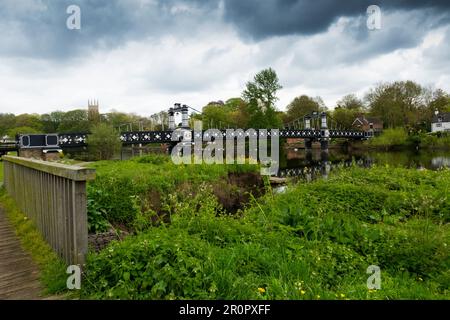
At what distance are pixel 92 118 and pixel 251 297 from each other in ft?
185

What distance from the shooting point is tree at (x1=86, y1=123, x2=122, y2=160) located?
2344 cm

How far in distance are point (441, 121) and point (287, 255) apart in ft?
231

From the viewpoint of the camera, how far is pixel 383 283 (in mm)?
3268

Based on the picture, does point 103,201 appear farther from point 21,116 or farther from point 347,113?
point 21,116

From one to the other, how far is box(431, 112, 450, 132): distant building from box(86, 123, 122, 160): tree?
187ft

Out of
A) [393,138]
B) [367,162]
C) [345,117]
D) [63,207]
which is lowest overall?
[367,162]

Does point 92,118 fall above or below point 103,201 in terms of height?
above

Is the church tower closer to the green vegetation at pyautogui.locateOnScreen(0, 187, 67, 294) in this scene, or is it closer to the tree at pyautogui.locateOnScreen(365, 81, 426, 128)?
the tree at pyautogui.locateOnScreen(365, 81, 426, 128)

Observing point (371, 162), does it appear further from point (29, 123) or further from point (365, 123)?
point (29, 123)

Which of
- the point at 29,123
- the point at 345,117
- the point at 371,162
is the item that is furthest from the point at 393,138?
the point at 29,123

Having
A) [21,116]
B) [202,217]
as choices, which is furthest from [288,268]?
[21,116]

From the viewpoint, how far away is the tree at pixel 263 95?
51.5 m

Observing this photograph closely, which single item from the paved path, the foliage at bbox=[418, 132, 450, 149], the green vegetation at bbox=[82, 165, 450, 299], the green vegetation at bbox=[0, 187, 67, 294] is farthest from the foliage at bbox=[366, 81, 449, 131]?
the paved path

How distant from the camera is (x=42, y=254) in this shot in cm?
400
